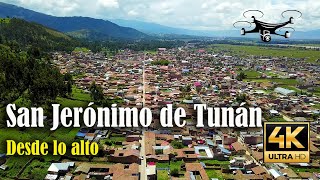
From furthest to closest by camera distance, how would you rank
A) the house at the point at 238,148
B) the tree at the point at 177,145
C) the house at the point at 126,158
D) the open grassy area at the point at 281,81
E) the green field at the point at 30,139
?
the open grassy area at the point at 281,81 → the tree at the point at 177,145 → the house at the point at 238,148 → the house at the point at 126,158 → the green field at the point at 30,139

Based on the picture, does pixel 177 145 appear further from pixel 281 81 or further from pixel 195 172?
pixel 281 81

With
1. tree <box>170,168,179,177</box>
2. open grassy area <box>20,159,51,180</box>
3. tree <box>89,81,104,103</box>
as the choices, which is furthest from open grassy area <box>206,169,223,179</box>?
tree <box>89,81,104,103</box>

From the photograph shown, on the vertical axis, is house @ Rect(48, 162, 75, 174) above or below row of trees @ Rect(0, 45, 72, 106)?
below

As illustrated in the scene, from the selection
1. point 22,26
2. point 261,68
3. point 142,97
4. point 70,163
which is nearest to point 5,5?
point 22,26

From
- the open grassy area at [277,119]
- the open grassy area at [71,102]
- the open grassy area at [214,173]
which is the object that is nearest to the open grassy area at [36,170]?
the open grassy area at [214,173]

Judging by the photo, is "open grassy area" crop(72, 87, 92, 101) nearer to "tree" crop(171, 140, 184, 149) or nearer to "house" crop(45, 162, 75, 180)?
"tree" crop(171, 140, 184, 149)

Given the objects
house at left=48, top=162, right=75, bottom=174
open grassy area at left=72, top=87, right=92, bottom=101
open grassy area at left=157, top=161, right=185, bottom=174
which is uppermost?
open grassy area at left=72, top=87, right=92, bottom=101

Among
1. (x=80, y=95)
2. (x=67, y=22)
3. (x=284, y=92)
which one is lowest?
(x=284, y=92)

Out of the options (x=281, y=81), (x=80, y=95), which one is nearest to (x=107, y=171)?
(x=80, y=95)

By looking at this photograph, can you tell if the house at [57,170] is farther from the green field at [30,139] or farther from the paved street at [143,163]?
the paved street at [143,163]
